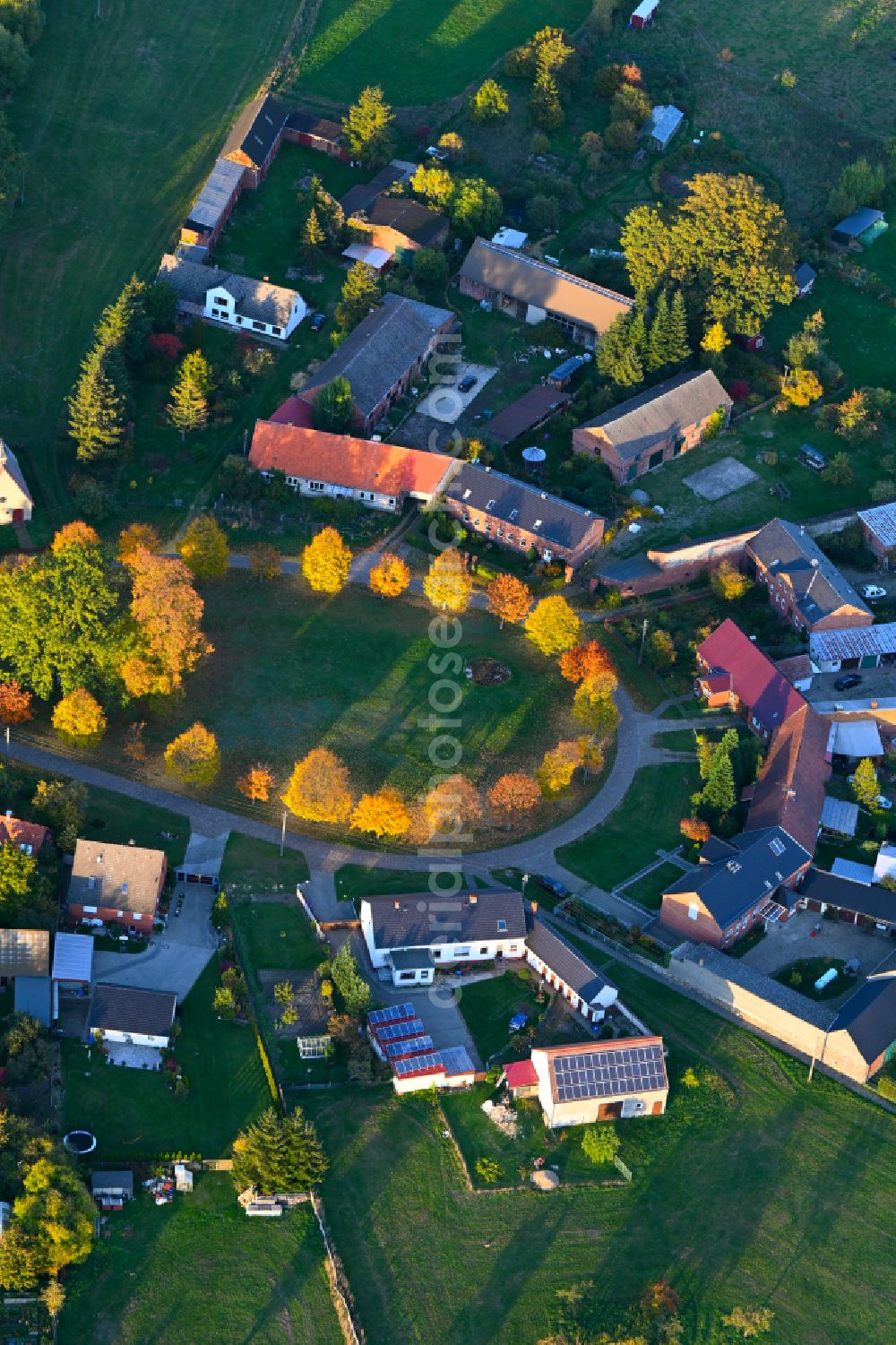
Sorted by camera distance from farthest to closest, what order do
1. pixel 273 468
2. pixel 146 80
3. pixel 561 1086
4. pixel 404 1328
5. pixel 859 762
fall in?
pixel 146 80 < pixel 273 468 < pixel 859 762 < pixel 561 1086 < pixel 404 1328

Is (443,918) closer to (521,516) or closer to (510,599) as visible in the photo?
(510,599)

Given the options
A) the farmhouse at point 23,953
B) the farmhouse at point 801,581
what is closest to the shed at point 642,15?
the farmhouse at point 801,581

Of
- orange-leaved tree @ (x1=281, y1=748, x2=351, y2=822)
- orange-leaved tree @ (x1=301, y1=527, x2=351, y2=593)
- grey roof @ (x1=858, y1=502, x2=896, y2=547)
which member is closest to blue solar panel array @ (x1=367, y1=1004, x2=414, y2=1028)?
orange-leaved tree @ (x1=281, y1=748, x2=351, y2=822)

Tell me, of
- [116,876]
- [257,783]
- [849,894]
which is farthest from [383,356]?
[849,894]

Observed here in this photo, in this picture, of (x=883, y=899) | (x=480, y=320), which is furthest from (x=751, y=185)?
(x=883, y=899)

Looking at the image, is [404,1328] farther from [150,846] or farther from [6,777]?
[6,777]

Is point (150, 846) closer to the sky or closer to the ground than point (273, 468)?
closer to the ground

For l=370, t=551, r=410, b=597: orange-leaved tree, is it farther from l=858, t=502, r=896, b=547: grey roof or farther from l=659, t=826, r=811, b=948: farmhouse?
l=858, t=502, r=896, b=547: grey roof
